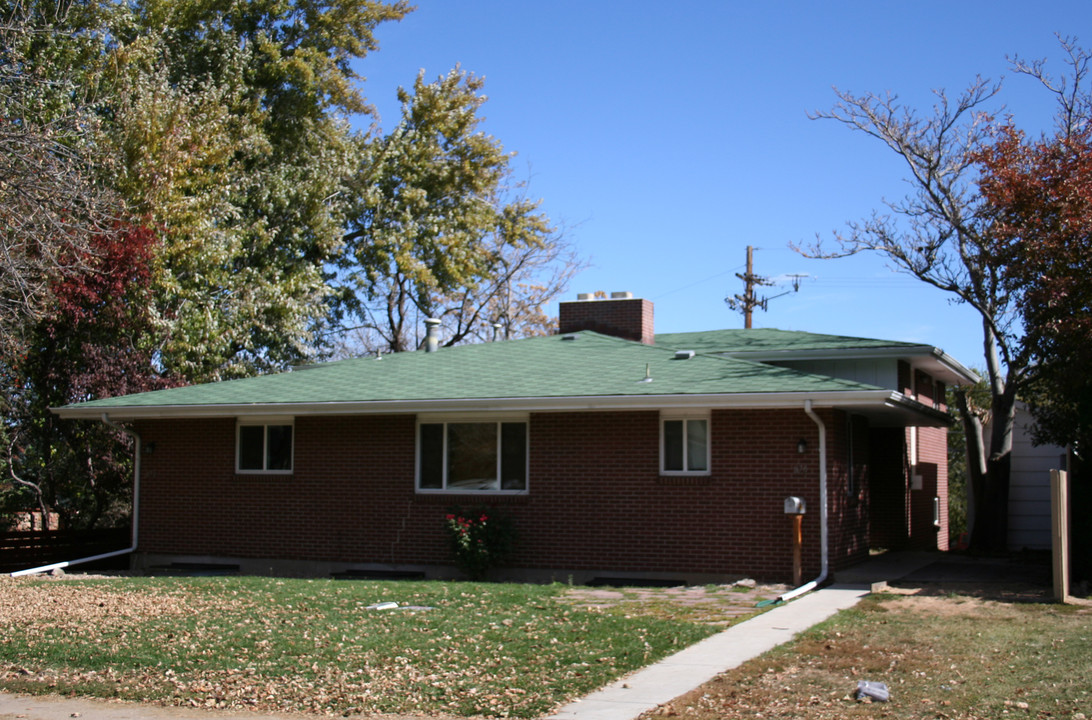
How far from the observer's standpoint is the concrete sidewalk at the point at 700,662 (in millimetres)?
7754

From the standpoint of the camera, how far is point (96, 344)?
22266mm

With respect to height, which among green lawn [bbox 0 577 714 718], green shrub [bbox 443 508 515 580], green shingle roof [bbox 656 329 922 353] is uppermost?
green shingle roof [bbox 656 329 922 353]

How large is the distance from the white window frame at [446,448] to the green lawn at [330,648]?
304 cm

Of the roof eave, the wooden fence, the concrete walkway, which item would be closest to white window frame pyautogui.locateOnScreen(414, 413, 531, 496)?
the roof eave

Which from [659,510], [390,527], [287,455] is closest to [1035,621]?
[659,510]

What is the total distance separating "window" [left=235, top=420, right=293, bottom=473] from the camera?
18.3 meters

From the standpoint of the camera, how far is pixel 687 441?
15.7 metres

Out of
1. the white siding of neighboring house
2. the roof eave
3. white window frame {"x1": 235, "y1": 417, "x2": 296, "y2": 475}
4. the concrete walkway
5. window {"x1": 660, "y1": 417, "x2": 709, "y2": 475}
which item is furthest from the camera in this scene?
the white siding of neighboring house

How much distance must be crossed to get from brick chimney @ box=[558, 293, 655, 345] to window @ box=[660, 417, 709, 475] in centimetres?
545

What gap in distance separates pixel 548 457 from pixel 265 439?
17.4 ft

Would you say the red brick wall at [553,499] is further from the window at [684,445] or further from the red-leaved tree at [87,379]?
the red-leaved tree at [87,379]

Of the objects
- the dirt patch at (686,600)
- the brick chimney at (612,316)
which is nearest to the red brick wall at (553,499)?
the dirt patch at (686,600)

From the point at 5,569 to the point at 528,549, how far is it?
32.9ft

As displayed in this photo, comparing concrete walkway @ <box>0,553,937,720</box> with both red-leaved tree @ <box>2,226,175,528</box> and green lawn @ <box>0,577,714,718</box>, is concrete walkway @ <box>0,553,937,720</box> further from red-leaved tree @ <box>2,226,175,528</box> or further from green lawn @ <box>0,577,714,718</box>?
red-leaved tree @ <box>2,226,175,528</box>
